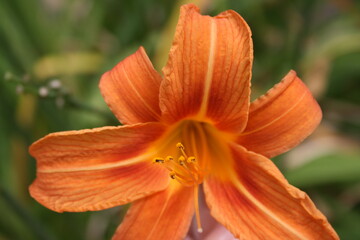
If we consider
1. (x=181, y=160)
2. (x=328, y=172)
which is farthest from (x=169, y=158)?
(x=328, y=172)

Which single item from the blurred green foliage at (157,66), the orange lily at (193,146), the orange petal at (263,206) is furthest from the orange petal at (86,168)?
the blurred green foliage at (157,66)

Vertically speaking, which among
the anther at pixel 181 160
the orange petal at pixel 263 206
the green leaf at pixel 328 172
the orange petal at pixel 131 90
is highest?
the orange petal at pixel 131 90

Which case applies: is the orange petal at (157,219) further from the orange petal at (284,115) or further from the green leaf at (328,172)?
the green leaf at (328,172)

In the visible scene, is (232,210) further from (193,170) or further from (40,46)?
(40,46)

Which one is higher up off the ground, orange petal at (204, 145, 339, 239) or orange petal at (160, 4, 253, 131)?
orange petal at (160, 4, 253, 131)

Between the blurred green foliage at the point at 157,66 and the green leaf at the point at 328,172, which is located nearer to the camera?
the green leaf at the point at 328,172

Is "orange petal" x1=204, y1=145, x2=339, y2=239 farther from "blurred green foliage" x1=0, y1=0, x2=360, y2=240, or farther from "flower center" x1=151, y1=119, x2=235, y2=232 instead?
"blurred green foliage" x1=0, y1=0, x2=360, y2=240

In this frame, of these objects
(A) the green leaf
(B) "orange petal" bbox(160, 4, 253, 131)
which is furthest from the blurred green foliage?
(B) "orange petal" bbox(160, 4, 253, 131)
